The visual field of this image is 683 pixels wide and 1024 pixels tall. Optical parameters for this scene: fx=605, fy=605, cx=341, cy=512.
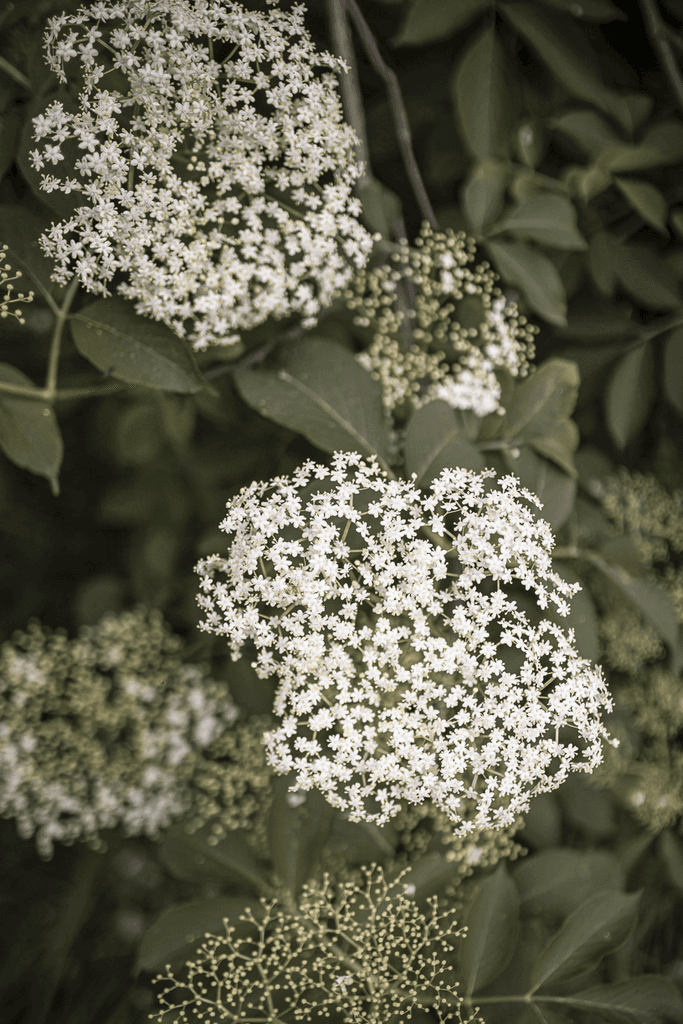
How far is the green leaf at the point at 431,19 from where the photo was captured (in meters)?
0.83

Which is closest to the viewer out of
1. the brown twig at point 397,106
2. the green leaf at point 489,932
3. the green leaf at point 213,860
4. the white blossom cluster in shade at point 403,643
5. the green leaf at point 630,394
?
the white blossom cluster in shade at point 403,643

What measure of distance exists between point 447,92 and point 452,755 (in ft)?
3.50

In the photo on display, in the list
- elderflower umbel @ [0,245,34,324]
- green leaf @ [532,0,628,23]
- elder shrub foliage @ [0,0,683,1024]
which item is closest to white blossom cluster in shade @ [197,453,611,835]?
elder shrub foliage @ [0,0,683,1024]

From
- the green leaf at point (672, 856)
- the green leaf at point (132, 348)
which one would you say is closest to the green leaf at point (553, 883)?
the green leaf at point (672, 856)

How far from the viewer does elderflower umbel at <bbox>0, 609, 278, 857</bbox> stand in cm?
119

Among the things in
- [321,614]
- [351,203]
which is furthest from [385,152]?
[321,614]

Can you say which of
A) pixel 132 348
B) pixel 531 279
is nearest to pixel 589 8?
pixel 531 279

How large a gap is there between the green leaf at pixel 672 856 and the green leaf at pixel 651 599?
1.72 feet

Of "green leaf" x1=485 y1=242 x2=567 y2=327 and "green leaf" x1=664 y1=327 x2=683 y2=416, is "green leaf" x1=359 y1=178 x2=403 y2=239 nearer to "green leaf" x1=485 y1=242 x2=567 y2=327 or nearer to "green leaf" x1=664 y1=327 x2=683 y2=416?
"green leaf" x1=485 y1=242 x2=567 y2=327

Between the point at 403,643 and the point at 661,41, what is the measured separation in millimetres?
1067

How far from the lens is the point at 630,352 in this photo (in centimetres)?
113

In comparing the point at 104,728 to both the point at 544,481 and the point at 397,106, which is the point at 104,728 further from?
the point at 397,106

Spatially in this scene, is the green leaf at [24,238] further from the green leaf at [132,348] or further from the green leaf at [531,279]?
the green leaf at [531,279]

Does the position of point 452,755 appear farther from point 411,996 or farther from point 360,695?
point 411,996
